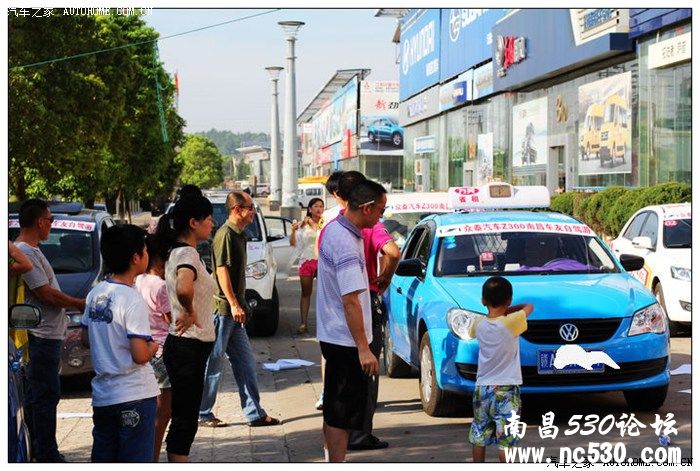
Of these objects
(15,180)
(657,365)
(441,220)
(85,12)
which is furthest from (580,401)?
(15,180)

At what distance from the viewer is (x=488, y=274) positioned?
31.8ft

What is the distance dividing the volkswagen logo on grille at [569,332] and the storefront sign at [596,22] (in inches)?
1003

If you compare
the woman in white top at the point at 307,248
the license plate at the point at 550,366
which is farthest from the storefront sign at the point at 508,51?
the license plate at the point at 550,366

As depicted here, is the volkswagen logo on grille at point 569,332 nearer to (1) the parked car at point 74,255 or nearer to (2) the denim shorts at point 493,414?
(2) the denim shorts at point 493,414

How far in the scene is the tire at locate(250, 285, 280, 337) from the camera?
48.9 feet

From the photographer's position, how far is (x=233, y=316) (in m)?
8.58

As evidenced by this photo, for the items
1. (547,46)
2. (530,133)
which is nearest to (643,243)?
(547,46)

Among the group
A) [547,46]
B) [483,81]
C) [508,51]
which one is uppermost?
[508,51]

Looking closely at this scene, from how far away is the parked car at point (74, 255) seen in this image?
1057 cm

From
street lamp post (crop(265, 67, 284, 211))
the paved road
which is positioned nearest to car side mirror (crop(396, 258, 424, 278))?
the paved road

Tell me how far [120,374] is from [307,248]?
11.1 metres

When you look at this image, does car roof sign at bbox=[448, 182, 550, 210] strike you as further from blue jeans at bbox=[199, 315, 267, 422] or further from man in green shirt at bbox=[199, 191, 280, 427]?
blue jeans at bbox=[199, 315, 267, 422]

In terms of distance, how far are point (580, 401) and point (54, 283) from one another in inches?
172

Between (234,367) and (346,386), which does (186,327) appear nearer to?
(346,386)
